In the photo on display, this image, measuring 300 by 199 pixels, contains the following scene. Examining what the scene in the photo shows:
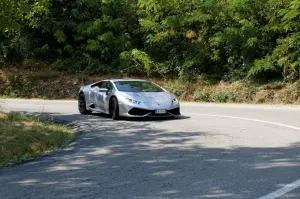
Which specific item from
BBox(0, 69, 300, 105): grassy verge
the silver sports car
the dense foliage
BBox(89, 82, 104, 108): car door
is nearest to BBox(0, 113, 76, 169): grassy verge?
the silver sports car


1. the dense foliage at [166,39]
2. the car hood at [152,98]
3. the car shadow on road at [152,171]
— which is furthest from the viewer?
the dense foliage at [166,39]

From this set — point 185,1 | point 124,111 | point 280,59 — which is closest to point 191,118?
point 124,111

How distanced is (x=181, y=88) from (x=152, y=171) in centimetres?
1717

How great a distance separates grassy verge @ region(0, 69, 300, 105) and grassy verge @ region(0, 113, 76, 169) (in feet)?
40.6

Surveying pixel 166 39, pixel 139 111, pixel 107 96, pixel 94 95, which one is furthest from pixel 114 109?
pixel 166 39

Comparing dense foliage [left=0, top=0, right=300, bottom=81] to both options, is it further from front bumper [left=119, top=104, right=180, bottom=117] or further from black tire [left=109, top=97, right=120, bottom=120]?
front bumper [left=119, top=104, right=180, bottom=117]

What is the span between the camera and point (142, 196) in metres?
4.89

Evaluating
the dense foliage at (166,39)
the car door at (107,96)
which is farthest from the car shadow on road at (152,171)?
the dense foliage at (166,39)

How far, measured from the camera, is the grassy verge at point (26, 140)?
24.7 feet

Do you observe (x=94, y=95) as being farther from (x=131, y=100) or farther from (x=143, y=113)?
(x=143, y=113)

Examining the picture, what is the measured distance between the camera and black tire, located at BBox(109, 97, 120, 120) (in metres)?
12.7

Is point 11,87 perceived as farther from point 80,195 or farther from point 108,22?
point 80,195

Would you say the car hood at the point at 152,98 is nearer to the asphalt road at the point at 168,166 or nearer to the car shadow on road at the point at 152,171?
the asphalt road at the point at 168,166

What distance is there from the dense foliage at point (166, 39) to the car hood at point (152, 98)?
9961 mm
